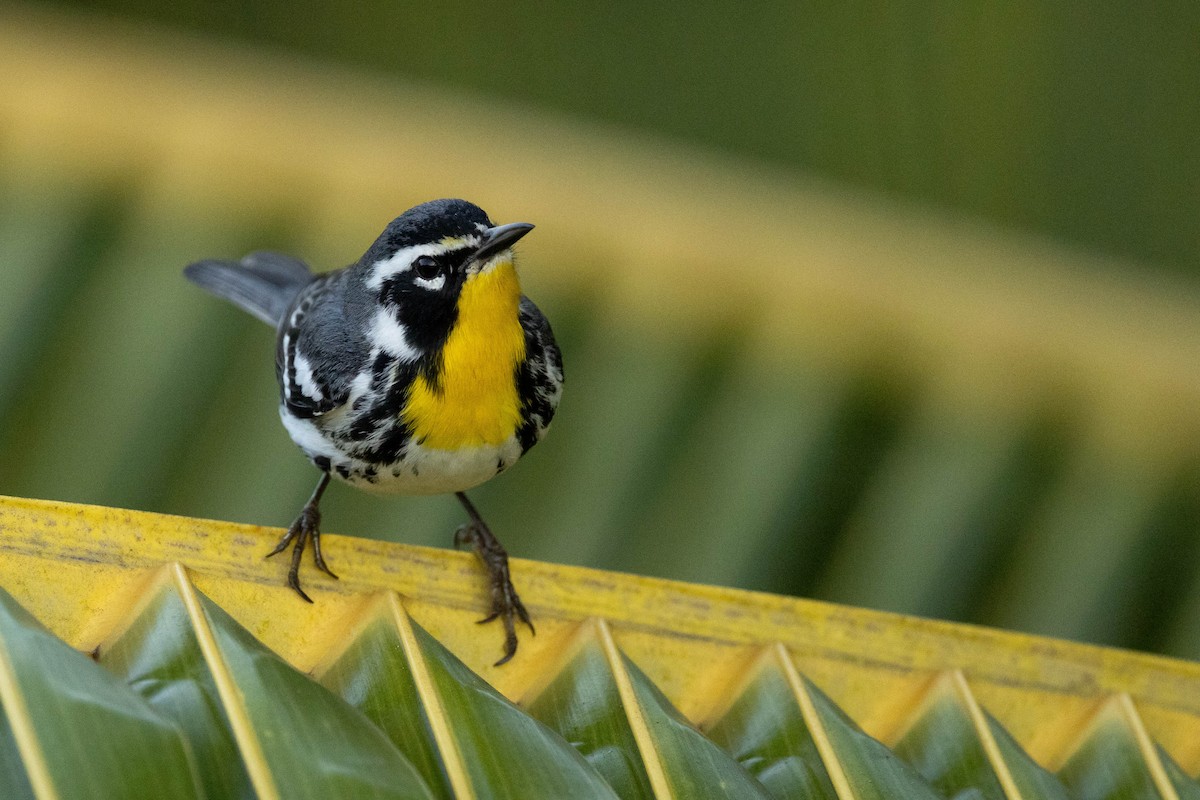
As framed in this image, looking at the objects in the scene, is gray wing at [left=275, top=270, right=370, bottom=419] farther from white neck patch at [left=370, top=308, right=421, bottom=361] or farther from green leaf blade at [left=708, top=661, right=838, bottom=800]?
green leaf blade at [left=708, top=661, right=838, bottom=800]

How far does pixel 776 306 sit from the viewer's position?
2707 mm

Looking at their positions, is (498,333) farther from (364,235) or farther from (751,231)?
(751,231)

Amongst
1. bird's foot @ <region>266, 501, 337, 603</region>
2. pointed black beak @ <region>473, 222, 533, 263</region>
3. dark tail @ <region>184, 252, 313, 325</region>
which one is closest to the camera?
bird's foot @ <region>266, 501, 337, 603</region>

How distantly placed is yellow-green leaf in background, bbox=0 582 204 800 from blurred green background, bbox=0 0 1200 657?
1.21 meters

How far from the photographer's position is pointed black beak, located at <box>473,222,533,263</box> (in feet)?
5.88

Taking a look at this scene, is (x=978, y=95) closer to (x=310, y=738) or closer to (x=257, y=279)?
(x=257, y=279)

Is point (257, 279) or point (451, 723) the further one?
point (257, 279)

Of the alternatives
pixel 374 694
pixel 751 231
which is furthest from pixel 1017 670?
pixel 751 231

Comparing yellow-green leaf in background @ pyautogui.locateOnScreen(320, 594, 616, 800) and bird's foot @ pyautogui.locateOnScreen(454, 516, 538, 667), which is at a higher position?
bird's foot @ pyautogui.locateOnScreen(454, 516, 538, 667)

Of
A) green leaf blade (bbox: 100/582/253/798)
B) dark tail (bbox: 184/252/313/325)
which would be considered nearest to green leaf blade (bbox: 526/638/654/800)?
green leaf blade (bbox: 100/582/253/798)

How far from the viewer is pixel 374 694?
4.59ft

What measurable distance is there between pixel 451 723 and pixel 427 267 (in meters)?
0.77

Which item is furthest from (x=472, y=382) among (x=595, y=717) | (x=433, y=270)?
(x=595, y=717)

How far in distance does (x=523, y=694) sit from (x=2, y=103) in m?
1.98
